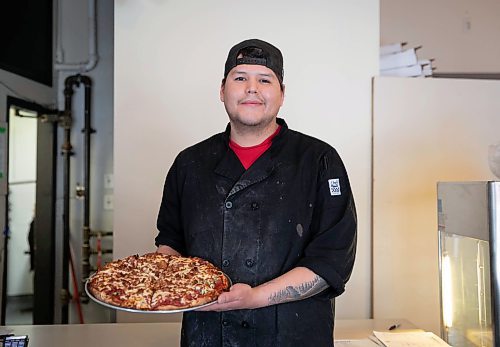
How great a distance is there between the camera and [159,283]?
1.27m

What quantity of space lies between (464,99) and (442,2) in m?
1.05

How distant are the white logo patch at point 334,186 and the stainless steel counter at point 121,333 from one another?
0.65 m

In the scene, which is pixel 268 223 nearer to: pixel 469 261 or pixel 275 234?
pixel 275 234

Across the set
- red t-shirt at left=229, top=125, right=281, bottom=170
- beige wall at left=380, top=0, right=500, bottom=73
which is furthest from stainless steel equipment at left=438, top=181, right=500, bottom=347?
beige wall at left=380, top=0, right=500, bottom=73

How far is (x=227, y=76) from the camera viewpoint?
1407 millimetres

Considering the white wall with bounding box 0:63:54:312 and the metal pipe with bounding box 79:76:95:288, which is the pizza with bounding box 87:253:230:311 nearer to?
the white wall with bounding box 0:63:54:312

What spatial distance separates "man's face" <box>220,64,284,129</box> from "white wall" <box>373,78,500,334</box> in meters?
1.22

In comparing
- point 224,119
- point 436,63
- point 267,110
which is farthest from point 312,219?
point 436,63

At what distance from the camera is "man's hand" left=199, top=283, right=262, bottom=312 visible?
1138mm

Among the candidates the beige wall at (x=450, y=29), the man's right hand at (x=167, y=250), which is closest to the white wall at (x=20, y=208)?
the beige wall at (x=450, y=29)

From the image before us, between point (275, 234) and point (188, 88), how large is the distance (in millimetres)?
1302

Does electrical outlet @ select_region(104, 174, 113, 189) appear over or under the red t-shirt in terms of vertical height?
under

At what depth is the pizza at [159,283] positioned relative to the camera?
1.17 metres

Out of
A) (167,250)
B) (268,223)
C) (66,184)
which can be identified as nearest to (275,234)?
(268,223)
